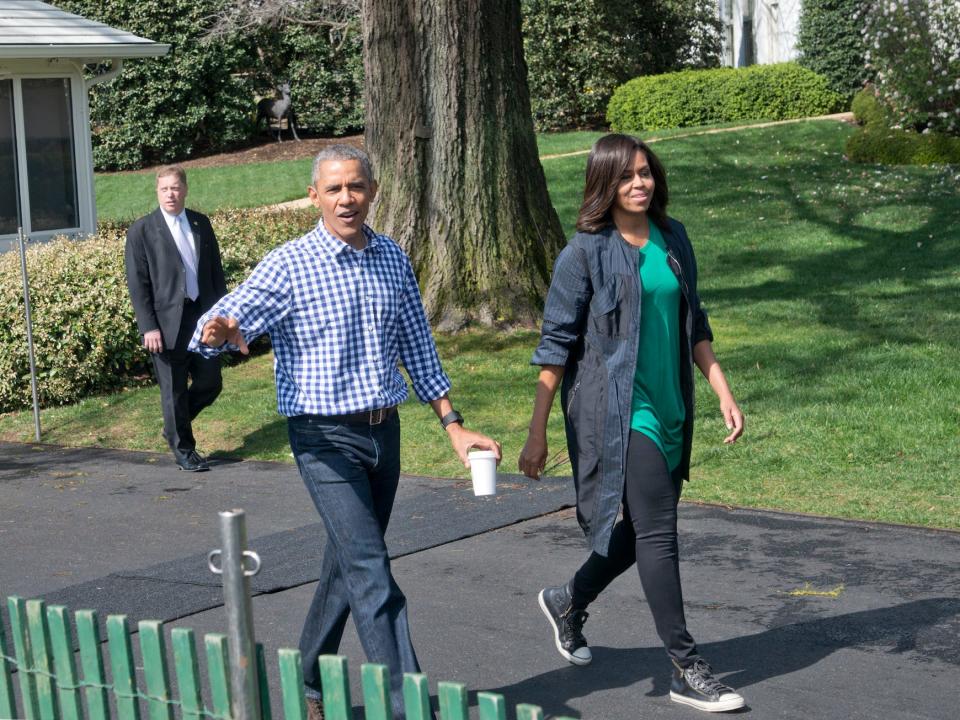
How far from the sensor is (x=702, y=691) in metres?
4.44

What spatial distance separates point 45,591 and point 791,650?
338 cm

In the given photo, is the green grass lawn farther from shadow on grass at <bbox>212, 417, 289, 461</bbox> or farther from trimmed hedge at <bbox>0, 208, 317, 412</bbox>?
trimmed hedge at <bbox>0, 208, 317, 412</bbox>

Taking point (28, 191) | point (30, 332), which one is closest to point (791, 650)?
point (30, 332)

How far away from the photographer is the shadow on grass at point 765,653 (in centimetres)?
473

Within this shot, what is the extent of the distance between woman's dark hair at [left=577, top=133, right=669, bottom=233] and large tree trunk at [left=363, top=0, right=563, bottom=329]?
7.11 meters

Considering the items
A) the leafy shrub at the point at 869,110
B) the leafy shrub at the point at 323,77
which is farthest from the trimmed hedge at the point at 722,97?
the leafy shrub at the point at 323,77

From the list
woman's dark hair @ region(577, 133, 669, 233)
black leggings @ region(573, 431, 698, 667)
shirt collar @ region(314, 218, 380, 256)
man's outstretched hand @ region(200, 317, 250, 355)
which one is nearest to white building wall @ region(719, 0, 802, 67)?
woman's dark hair @ region(577, 133, 669, 233)

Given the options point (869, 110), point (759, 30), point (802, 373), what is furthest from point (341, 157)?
point (759, 30)

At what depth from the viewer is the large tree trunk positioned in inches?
461

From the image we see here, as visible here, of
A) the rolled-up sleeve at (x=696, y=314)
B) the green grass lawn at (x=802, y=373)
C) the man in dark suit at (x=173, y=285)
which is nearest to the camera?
the rolled-up sleeve at (x=696, y=314)

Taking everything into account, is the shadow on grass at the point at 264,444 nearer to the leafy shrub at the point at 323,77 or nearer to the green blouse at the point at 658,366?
the green blouse at the point at 658,366

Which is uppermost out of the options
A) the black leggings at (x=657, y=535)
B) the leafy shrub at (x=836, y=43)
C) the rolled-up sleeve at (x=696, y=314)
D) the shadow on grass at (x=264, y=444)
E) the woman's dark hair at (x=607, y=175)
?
the leafy shrub at (x=836, y=43)

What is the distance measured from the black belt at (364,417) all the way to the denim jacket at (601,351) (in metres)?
0.61

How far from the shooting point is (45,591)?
6227mm
